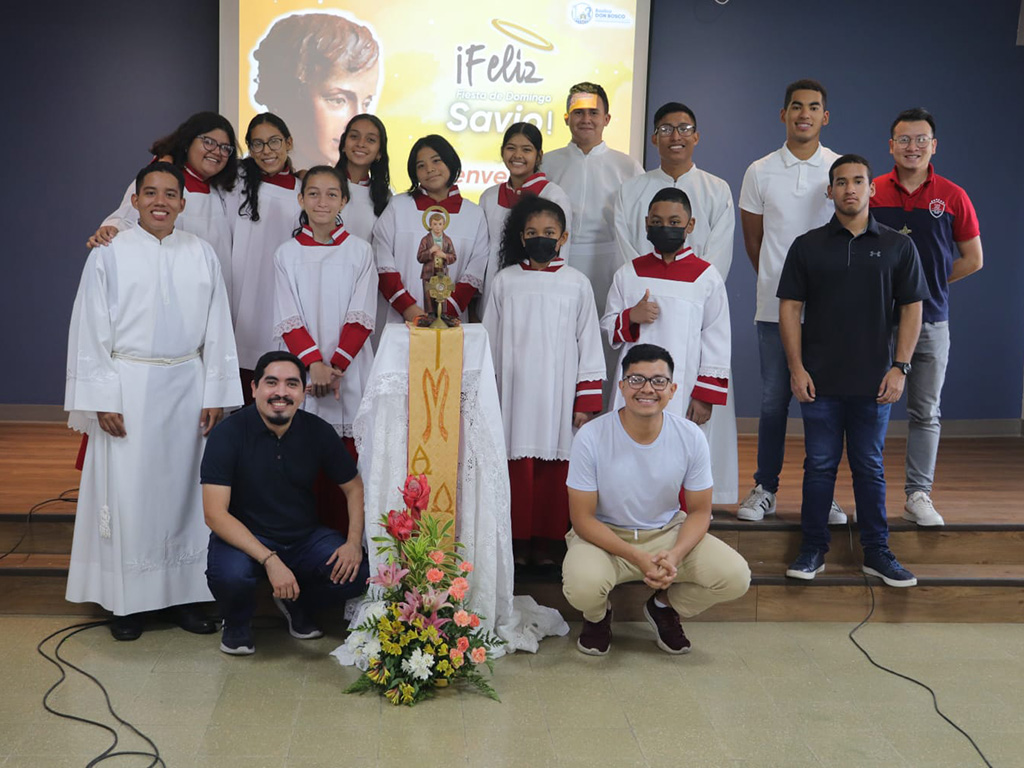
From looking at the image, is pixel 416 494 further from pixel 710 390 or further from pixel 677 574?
pixel 710 390

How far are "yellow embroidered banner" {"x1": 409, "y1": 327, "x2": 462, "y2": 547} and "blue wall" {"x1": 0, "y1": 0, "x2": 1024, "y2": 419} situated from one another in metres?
3.59

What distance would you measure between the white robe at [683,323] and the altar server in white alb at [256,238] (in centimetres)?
131

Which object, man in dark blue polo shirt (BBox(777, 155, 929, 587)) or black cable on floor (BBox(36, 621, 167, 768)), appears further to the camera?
man in dark blue polo shirt (BBox(777, 155, 929, 587))

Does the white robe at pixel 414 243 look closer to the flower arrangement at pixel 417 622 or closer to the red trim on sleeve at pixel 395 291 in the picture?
the red trim on sleeve at pixel 395 291

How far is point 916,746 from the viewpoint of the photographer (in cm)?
307

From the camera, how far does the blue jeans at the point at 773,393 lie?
4.30 meters

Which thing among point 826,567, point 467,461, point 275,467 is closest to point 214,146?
point 275,467

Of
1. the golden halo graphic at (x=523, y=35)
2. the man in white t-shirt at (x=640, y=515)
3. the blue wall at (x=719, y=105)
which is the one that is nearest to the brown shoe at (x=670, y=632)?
the man in white t-shirt at (x=640, y=515)

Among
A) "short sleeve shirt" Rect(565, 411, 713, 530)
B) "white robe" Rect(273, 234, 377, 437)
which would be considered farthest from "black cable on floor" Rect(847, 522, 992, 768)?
"white robe" Rect(273, 234, 377, 437)

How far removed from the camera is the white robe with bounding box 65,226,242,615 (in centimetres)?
358

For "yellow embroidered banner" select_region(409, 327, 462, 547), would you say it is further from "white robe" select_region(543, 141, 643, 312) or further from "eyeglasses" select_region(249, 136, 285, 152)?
"white robe" select_region(543, 141, 643, 312)

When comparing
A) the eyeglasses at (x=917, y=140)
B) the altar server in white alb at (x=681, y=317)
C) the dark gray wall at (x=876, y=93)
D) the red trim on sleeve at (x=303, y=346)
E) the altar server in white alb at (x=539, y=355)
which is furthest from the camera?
the dark gray wall at (x=876, y=93)

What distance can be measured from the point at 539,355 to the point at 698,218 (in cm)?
100

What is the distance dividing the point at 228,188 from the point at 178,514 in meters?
1.27
